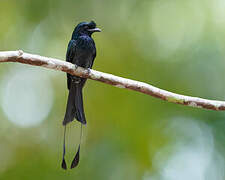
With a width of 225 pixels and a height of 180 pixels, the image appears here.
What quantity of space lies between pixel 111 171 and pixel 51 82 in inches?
58.1

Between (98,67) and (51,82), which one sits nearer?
(98,67)

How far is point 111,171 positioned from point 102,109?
0.92 metres

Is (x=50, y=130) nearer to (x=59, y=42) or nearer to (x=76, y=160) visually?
(x=59, y=42)

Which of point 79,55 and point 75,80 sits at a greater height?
point 79,55

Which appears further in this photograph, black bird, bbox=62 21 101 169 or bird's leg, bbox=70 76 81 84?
bird's leg, bbox=70 76 81 84

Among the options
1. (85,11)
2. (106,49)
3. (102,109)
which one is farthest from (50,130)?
(85,11)

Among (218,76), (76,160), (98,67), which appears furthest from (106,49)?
(76,160)

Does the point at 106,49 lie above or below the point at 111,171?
above

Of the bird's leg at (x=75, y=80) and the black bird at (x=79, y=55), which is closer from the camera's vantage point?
the black bird at (x=79, y=55)

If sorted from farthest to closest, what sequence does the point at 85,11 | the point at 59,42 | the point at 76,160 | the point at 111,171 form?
the point at 85,11
the point at 59,42
the point at 111,171
the point at 76,160

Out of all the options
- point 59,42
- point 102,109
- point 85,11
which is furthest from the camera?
point 85,11

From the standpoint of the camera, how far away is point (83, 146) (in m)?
5.78

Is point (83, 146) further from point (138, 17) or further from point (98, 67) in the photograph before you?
point (138, 17)

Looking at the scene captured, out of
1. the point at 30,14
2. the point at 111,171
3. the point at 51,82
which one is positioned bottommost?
the point at 111,171
